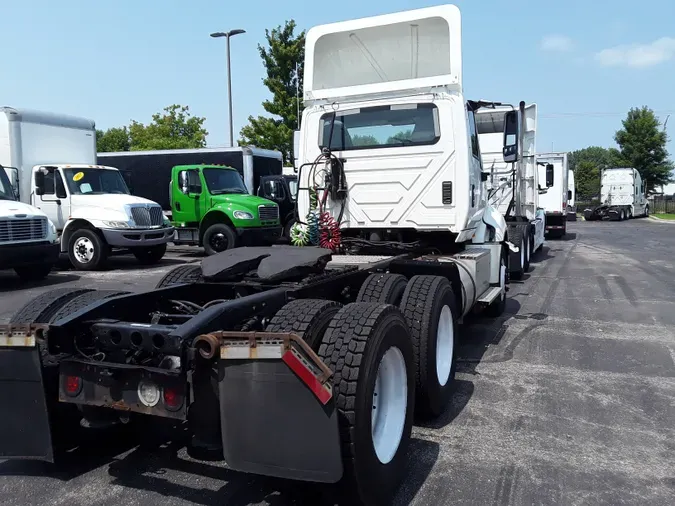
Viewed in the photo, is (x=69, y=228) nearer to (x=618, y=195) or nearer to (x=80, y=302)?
(x=80, y=302)

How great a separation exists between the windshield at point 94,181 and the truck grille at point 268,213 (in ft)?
11.8

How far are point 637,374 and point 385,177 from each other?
10.7 ft

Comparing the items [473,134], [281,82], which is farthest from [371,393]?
[281,82]

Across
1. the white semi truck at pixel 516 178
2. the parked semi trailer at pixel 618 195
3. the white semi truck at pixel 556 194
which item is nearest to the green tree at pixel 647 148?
the parked semi trailer at pixel 618 195

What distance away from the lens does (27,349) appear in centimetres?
311

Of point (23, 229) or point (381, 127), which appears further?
point (23, 229)

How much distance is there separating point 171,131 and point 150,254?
27594 millimetres

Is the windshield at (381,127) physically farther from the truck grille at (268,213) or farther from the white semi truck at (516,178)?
the truck grille at (268,213)

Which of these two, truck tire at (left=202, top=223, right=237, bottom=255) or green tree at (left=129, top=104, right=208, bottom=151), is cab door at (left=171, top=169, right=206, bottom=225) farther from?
green tree at (left=129, top=104, right=208, bottom=151)

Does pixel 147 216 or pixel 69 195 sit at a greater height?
pixel 69 195

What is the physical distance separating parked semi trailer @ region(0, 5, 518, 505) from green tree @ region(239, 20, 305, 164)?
21047 millimetres

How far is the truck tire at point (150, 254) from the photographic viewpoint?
49.0 feet

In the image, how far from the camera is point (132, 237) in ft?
45.5

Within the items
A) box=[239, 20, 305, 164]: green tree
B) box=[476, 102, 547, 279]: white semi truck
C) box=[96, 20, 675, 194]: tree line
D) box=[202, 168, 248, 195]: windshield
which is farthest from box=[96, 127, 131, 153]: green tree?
box=[476, 102, 547, 279]: white semi truck
